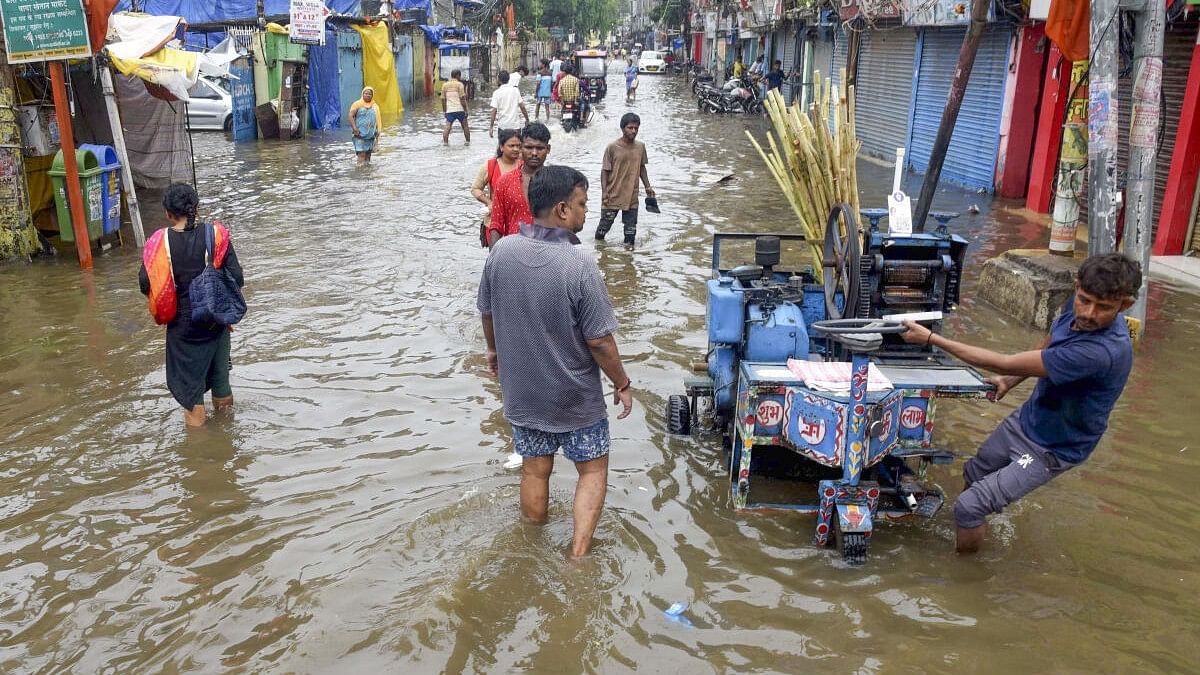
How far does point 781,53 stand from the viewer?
114 ft

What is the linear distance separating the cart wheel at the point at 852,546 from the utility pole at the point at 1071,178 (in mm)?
5480

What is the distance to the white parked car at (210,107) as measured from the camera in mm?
20625

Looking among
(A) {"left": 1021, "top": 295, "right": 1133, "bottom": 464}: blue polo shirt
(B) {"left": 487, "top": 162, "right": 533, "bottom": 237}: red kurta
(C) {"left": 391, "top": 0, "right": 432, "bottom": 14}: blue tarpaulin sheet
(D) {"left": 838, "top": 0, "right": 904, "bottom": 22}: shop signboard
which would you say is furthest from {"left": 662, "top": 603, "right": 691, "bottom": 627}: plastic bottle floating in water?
(C) {"left": 391, "top": 0, "right": 432, "bottom": 14}: blue tarpaulin sheet

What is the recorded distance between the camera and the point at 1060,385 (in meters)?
3.64

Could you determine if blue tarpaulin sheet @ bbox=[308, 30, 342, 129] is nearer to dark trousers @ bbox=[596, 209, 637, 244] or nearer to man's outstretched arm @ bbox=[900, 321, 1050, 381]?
dark trousers @ bbox=[596, 209, 637, 244]

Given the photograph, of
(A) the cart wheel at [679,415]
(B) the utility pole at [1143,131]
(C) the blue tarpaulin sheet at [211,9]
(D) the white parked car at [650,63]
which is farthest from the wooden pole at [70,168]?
(D) the white parked car at [650,63]

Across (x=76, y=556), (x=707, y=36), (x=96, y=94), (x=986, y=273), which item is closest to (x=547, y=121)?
(x=96, y=94)

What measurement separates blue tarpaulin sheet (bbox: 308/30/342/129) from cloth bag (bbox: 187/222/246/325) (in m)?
19.5

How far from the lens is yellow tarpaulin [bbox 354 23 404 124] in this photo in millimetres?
27591

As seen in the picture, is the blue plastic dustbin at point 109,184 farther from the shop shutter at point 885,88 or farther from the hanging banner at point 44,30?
the shop shutter at point 885,88

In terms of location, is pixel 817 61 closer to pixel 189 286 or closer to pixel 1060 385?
pixel 189 286

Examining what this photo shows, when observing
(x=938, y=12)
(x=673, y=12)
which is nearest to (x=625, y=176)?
(x=938, y=12)

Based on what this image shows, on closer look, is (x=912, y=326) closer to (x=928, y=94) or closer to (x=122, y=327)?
(x=122, y=327)

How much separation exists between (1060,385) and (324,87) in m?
23.3
